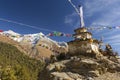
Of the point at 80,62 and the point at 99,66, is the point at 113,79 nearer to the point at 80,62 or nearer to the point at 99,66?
the point at 99,66

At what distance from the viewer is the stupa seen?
32.0 metres

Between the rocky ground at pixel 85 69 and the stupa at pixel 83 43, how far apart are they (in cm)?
156

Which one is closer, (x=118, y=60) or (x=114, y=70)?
(x=114, y=70)

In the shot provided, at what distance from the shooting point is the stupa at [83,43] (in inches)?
1258

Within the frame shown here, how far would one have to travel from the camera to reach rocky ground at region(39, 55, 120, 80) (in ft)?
90.9

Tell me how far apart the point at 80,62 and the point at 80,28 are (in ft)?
20.0

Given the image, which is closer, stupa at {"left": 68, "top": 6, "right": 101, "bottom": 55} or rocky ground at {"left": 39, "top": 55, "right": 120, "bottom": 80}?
rocky ground at {"left": 39, "top": 55, "right": 120, "bottom": 80}

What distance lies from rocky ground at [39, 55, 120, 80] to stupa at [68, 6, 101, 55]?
5.12ft

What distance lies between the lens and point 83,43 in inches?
1265

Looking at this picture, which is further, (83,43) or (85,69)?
(83,43)

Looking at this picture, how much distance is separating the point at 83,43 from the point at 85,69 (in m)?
4.52

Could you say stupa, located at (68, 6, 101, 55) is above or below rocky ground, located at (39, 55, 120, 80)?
above

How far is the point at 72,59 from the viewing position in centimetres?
3061

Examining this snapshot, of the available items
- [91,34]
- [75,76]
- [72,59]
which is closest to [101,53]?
[91,34]
